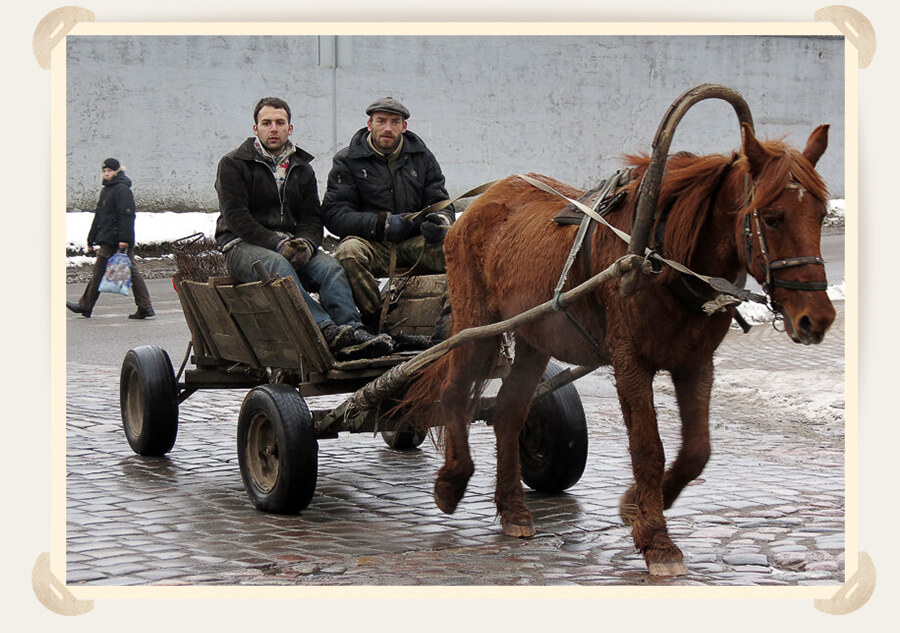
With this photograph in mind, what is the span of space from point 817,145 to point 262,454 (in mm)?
3408

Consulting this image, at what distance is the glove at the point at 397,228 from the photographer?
22.7ft

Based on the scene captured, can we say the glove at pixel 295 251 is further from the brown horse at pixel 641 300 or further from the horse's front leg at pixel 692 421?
the horse's front leg at pixel 692 421

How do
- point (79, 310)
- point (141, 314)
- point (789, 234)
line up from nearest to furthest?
1. point (789, 234)
2. point (79, 310)
3. point (141, 314)

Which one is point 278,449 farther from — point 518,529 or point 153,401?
point 153,401

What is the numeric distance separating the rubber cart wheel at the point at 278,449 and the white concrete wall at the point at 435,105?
19.0ft

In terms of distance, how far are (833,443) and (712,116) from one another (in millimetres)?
5513

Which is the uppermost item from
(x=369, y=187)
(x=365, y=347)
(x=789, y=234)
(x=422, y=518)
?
(x=369, y=187)

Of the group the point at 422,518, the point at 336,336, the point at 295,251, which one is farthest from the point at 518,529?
the point at 295,251

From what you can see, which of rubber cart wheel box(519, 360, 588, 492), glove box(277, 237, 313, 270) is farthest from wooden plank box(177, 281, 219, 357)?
rubber cart wheel box(519, 360, 588, 492)

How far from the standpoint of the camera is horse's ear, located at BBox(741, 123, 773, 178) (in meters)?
4.62

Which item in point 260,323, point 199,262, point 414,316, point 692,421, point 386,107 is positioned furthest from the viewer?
point 199,262

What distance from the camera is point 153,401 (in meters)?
7.58
